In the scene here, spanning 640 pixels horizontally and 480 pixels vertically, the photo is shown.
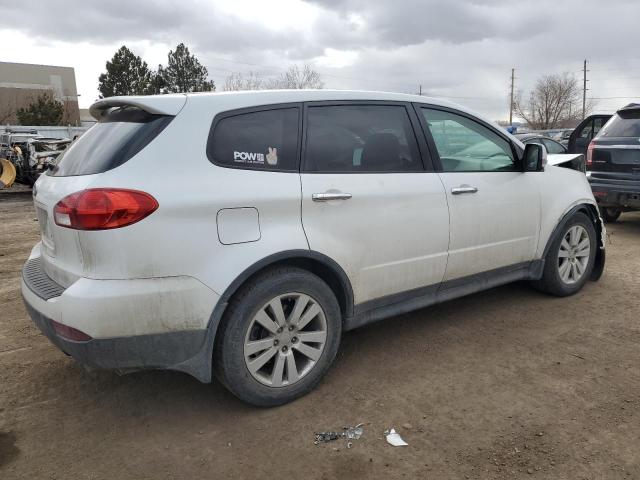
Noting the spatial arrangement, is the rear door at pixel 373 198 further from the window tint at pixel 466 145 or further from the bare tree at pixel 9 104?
the bare tree at pixel 9 104

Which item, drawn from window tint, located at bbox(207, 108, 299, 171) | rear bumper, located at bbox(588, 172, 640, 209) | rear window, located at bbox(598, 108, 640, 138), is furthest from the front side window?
window tint, located at bbox(207, 108, 299, 171)

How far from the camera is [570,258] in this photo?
4.61 metres

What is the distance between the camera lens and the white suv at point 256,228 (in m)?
2.46

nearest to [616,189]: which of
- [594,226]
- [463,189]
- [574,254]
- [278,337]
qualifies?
[594,226]

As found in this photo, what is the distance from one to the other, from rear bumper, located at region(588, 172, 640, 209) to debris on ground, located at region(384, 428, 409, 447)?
18.9ft

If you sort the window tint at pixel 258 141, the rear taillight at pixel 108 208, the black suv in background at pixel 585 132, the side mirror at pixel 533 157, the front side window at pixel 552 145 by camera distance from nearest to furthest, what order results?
the rear taillight at pixel 108 208 < the window tint at pixel 258 141 < the side mirror at pixel 533 157 < the black suv in background at pixel 585 132 < the front side window at pixel 552 145

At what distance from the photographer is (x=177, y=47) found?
44625 millimetres

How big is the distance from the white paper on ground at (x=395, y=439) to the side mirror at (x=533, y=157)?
2.38 m

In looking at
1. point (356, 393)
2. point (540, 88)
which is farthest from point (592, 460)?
point (540, 88)

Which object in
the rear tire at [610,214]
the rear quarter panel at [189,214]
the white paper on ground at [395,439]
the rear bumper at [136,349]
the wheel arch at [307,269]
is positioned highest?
the rear quarter panel at [189,214]

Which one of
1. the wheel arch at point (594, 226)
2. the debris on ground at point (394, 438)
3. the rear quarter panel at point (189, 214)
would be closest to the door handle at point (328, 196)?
the rear quarter panel at point (189, 214)

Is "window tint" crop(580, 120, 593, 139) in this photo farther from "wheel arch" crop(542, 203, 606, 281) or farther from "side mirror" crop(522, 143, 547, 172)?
"side mirror" crop(522, 143, 547, 172)

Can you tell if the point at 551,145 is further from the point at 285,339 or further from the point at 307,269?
the point at 285,339

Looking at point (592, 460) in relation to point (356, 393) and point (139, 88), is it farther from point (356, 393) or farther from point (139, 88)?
point (139, 88)
